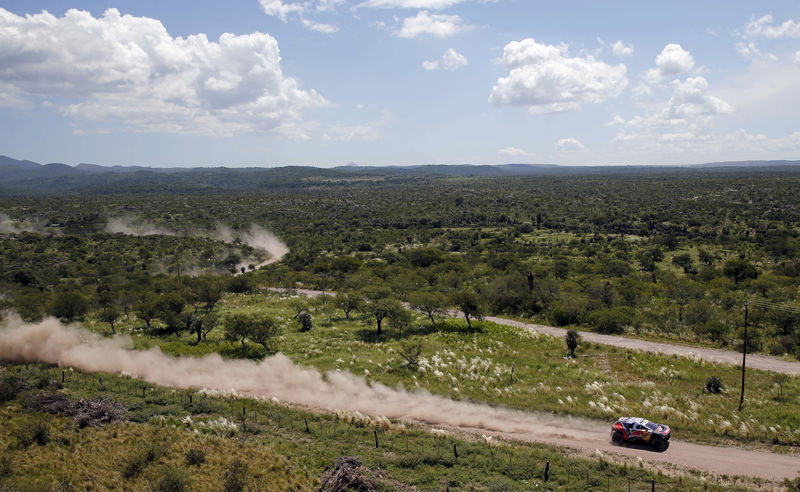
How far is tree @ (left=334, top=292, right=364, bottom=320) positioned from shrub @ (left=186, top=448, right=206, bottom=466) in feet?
106

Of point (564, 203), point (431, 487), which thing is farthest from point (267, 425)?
point (564, 203)

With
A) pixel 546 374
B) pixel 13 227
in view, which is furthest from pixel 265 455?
pixel 13 227

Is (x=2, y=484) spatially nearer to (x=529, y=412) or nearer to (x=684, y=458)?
(x=529, y=412)

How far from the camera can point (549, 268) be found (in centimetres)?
8644

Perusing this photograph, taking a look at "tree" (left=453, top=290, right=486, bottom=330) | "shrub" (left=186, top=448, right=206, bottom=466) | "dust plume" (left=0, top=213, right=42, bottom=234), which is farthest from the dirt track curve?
"dust plume" (left=0, top=213, right=42, bottom=234)

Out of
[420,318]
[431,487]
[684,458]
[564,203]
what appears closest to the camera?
[431,487]

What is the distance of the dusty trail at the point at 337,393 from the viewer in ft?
80.6

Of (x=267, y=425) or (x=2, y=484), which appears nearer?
(x=2, y=484)

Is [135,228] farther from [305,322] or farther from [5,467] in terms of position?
[5,467]

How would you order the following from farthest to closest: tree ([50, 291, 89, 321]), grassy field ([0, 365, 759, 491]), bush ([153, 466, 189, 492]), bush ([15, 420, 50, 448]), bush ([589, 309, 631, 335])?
1. tree ([50, 291, 89, 321])
2. bush ([589, 309, 631, 335])
3. bush ([15, 420, 50, 448])
4. grassy field ([0, 365, 759, 491])
5. bush ([153, 466, 189, 492])

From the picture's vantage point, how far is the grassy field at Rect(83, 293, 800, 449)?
2914cm

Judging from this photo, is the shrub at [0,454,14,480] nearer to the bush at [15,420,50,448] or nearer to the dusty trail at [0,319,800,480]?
the bush at [15,420,50,448]

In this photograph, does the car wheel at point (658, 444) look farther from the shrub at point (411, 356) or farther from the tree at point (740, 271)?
the tree at point (740, 271)

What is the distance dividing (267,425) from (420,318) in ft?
102
